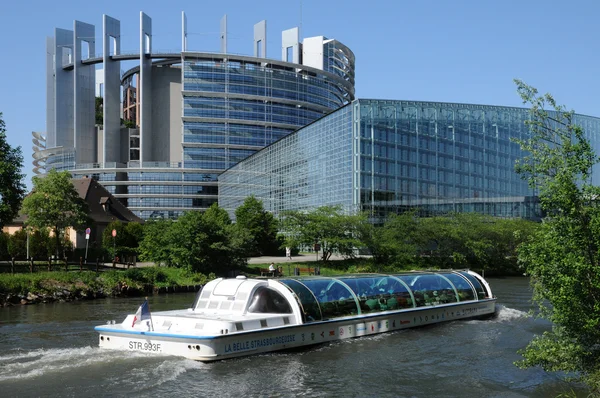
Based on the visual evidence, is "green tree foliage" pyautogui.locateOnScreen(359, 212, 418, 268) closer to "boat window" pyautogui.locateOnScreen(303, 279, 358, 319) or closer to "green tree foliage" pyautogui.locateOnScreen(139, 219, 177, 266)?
"green tree foliage" pyautogui.locateOnScreen(139, 219, 177, 266)

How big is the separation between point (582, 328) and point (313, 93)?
145272 millimetres

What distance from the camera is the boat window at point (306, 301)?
25188mm

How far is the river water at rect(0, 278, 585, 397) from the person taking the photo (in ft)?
59.6

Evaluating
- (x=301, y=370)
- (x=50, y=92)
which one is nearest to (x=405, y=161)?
(x=301, y=370)

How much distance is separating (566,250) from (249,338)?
1183 cm

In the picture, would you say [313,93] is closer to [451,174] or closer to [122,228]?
[451,174]

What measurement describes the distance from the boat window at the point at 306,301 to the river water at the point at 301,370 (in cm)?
125

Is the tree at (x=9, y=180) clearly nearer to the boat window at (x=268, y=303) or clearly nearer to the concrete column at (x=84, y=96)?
the boat window at (x=268, y=303)

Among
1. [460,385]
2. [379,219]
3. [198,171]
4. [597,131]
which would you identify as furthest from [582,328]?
[198,171]

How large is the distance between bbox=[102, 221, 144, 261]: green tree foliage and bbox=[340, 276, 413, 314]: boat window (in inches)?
1864

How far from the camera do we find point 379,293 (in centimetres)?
2938

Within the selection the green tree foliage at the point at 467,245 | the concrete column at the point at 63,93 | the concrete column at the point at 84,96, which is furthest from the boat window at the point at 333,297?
the concrete column at the point at 63,93

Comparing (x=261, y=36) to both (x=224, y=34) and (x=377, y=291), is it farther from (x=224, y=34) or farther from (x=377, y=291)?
(x=377, y=291)

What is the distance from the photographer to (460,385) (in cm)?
1922
